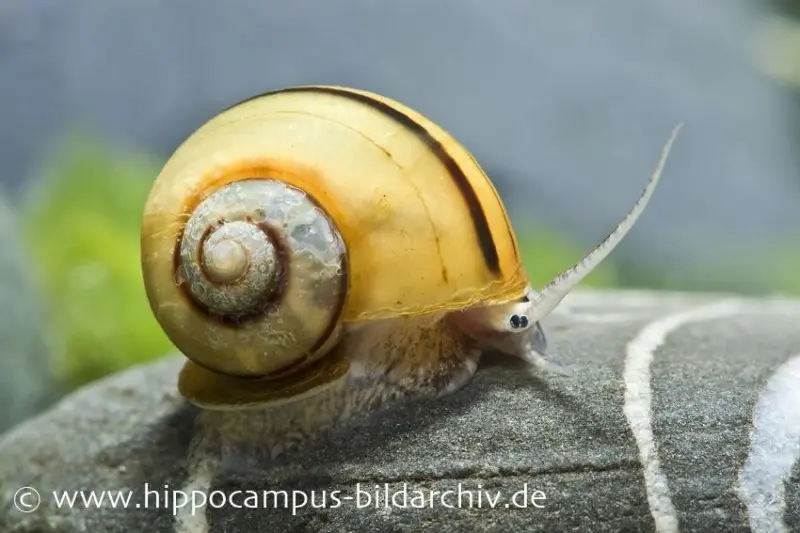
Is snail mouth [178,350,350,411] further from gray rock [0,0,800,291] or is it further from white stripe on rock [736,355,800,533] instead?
gray rock [0,0,800,291]

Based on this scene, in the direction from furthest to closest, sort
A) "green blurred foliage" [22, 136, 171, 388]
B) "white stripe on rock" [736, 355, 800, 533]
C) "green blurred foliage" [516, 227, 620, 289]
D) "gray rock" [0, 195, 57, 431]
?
"green blurred foliage" [516, 227, 620, 289] → "green blurred foliage" [22, 136, 171, 388] → "gray rock" [0, 195, 57, 431] → "white stripe on rock" [736, 355, 800, 533]

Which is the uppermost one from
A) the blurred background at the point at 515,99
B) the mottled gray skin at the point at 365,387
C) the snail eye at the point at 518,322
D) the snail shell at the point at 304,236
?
the blurred background at the point at 515,99

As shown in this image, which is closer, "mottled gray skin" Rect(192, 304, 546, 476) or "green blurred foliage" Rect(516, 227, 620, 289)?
"mottled gray skin" Rect(192, 304, 546, 476)

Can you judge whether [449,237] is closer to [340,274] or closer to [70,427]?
[340,274]

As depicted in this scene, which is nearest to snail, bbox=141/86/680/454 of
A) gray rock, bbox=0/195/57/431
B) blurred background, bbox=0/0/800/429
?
gray rock, bbox=0/195/57/431

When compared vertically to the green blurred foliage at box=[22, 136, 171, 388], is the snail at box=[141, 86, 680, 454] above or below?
below

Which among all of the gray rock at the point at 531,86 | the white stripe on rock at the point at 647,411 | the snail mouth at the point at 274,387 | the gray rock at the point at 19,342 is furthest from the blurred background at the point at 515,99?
the snail mouth at the point at 274,387

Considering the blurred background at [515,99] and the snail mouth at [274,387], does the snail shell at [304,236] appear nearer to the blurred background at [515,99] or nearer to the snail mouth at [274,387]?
the snail mouth at [274,387]

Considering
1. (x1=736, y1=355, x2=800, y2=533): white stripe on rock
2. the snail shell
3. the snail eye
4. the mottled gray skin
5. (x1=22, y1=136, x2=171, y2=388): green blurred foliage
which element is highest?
(x1=22, y1=136, x2=171, y2=388): green blurred foliage

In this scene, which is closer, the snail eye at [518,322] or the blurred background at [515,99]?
the snail eye at [518,322]
